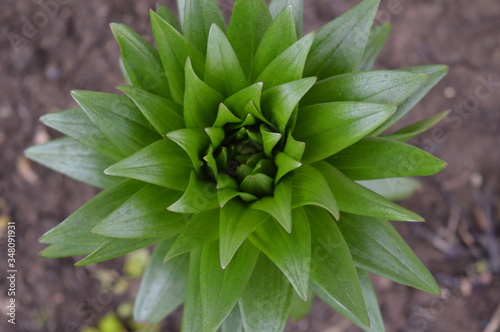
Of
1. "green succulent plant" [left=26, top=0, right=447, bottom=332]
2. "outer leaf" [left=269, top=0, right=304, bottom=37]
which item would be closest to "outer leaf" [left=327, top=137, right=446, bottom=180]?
"green succulent plant" [left=26, top=0, right=447, bottom=332]

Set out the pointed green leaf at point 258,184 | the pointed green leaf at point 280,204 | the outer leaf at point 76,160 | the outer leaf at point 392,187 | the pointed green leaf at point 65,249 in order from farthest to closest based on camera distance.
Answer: the outer leaf at point 392,187
the outer leaf at point 76,160
the pointed green leaf at point 65,249
the pointed green leaf at point 258,184
the pointed green leaf at point 280,204

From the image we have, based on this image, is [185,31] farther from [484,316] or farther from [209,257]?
[484,316]

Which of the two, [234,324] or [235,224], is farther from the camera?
[234,324]

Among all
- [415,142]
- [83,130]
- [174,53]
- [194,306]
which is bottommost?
[415,142]

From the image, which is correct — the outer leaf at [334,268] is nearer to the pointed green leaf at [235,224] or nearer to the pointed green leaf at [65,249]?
the pointed green leaf at [235,224]

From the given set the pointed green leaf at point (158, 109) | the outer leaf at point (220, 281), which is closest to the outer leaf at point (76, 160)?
the pointed green leaf at point (158, 109)

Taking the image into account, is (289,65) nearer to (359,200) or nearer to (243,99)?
(243,99)

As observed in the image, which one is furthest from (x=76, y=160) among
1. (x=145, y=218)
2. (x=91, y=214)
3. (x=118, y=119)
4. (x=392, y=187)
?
(x=392, y=187)
